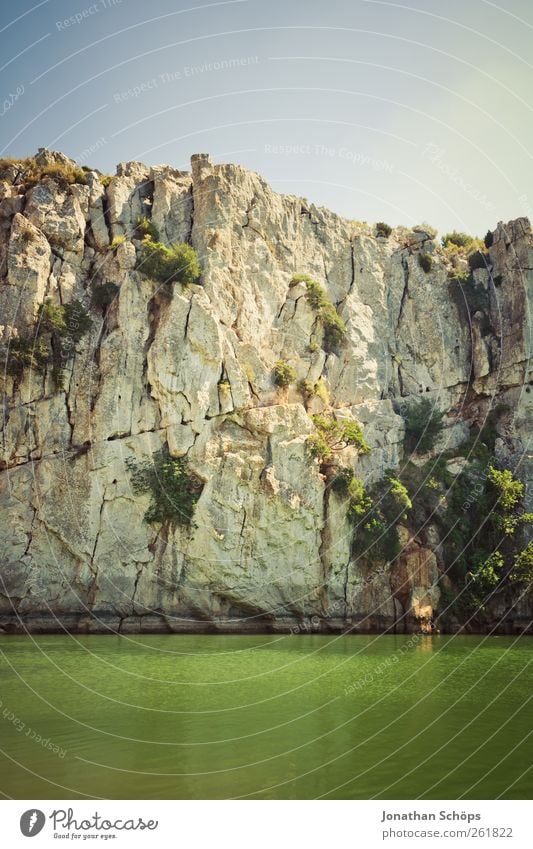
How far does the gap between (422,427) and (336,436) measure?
821 centimetres

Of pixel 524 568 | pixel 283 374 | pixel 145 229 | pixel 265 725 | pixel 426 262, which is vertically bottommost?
pixel 265 725

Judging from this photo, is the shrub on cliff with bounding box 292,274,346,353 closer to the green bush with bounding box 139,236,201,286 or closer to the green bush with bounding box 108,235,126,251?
the green bush with bounding box 139,236,201,286

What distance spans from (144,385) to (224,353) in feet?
18.4

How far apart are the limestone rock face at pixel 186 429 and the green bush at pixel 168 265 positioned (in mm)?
793

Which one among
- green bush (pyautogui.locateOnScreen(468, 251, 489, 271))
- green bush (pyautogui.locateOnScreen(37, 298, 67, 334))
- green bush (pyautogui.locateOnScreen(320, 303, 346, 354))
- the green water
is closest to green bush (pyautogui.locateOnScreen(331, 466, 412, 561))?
green bush (pyautogui.locateOnScreen(320, 303, 346, 354))

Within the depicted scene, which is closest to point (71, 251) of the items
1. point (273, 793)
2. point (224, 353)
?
point (224, 353)

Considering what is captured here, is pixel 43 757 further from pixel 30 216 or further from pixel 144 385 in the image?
pixel 30 216

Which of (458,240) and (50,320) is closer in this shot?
(50,320)

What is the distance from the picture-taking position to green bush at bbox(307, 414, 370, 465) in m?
40.2

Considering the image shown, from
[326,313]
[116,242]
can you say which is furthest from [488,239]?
[116,242]

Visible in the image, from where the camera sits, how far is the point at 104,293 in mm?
40750

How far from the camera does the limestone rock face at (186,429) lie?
36531 mm

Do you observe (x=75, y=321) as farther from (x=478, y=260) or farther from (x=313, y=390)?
(x=478, y=260)

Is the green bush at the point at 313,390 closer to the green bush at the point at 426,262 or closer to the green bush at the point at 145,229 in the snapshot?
the green bush at the point at 145,229
